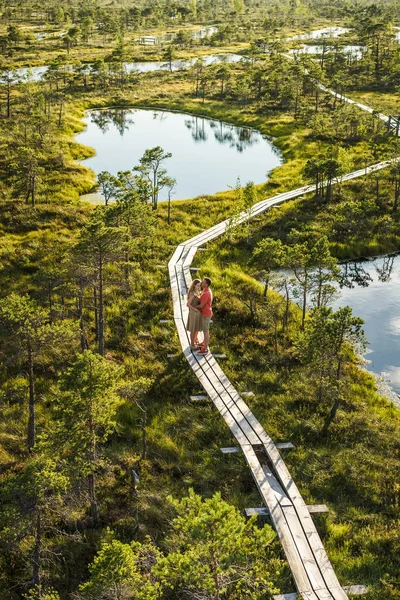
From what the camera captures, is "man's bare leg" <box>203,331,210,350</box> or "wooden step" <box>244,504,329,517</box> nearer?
"wooden step" <box>244,504,329,517</box>

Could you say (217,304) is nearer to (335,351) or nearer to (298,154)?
(335,351)

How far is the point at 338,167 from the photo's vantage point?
39.1m

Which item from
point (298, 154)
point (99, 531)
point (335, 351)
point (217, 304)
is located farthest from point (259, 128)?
point (99, 531)

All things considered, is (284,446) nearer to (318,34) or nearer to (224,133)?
(224,133)

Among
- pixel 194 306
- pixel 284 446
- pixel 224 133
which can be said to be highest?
pixel 224 133

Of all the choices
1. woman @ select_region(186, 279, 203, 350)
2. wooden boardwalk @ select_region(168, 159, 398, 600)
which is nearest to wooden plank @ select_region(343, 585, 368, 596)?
wooden boardwalk @ select_region(168, 159, 398, 600)

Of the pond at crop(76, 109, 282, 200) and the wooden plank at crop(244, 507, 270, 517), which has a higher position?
the pond at crop(76, 109, 282, 200)

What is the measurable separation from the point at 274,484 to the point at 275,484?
0.03 metres

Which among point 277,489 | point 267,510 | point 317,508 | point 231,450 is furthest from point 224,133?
point 267,510

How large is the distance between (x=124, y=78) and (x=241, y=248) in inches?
2506

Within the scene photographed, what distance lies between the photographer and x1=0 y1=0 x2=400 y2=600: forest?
41.1 ft

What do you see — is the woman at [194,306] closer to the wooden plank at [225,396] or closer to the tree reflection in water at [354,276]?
the wooden plank at [225,396]

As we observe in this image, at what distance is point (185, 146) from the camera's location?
60219 millimetres

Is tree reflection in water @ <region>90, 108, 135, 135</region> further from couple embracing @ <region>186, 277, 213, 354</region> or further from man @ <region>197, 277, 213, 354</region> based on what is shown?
man @ <region>197, 277, 213, 354</region>
